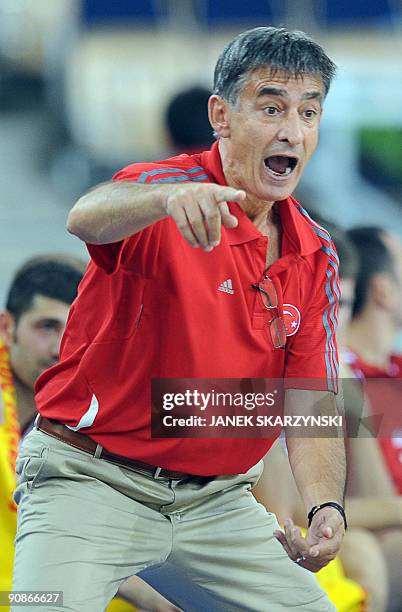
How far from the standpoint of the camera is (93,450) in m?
2.96

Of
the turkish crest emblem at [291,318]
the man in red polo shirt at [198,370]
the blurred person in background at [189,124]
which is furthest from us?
the blurred person in background at [189,124]

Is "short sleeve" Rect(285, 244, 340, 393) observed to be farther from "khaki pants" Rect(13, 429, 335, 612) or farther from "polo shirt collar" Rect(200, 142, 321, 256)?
"khaki pants" Rect(13, 429, 335, 612)

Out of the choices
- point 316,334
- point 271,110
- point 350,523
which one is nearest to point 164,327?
point 316,334

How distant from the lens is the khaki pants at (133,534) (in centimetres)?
284

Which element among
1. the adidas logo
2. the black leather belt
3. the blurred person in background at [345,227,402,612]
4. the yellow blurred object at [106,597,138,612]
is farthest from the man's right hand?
the blurred person in background at [345,227,402,612]

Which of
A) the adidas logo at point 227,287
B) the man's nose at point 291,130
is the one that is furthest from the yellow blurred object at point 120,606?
the man's nose at point 291,130

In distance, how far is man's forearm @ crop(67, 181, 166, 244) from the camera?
2.56 meters

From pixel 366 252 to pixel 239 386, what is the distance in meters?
2.46

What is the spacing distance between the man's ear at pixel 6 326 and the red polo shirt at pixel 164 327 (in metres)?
1.11

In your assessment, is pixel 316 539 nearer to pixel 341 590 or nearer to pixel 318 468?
pixel 318 468

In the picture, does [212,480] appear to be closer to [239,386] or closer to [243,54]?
[239,386]

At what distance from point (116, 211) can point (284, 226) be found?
0.67 metres

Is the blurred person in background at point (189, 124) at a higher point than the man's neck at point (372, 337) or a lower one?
higher

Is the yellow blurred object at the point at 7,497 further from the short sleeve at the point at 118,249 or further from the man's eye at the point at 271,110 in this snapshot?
the man's eye at the point at 271,110
